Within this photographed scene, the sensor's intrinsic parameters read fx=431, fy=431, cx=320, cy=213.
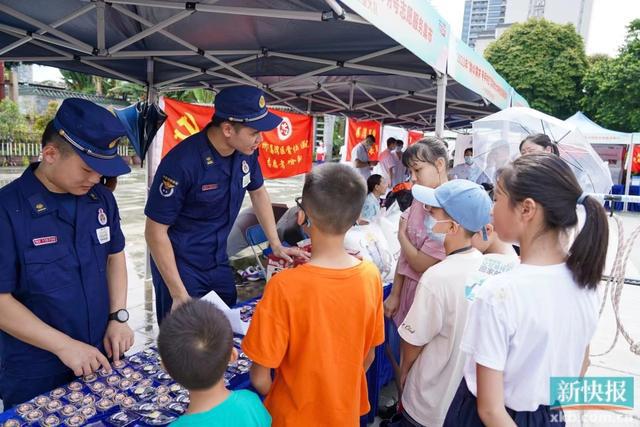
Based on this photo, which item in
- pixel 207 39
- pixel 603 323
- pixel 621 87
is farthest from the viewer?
pixel 621 87

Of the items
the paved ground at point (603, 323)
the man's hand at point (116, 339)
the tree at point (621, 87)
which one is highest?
the tree at point (621, 87)

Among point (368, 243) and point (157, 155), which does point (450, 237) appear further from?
point (157, 155)

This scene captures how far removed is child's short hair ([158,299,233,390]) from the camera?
956mm

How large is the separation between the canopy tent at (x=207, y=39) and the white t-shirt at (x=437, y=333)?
1220mm

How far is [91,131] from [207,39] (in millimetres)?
1925

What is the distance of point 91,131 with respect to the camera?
1351 millimetres

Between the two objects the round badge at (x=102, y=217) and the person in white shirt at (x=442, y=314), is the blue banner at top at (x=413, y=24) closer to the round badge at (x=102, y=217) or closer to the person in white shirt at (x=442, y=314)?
the person in white shirt at (x=442, y=314)

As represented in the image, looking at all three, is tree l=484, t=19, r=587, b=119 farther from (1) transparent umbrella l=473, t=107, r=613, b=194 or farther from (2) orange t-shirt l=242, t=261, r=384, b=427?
(2) orange t-shirt l=242, t=261, r=384, b=427

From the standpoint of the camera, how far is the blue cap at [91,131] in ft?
4.41

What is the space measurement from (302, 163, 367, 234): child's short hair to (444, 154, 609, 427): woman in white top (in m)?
0.41

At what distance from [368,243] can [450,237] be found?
92cm

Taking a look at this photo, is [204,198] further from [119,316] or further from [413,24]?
[413,24]

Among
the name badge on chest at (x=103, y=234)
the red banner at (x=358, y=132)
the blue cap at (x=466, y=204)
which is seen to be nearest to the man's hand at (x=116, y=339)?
the name badge on chest at (x=103, y=234)

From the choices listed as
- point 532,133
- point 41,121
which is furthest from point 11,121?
point 532,133
